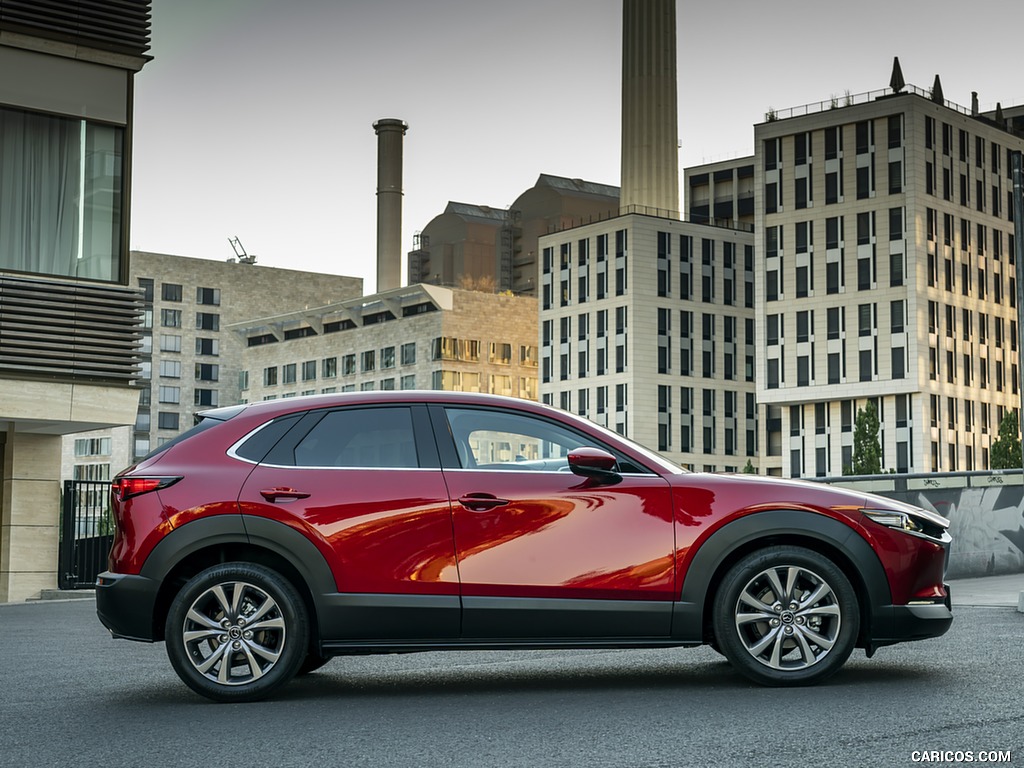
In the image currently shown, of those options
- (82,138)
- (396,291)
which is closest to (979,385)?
(396,291)

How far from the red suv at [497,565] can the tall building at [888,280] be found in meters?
81.7

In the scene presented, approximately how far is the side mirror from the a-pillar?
46.7ft

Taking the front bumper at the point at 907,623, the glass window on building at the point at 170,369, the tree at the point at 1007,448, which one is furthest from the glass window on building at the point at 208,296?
the front bumper at the point at 907,623

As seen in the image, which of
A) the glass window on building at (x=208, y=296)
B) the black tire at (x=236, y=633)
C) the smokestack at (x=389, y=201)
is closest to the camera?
the black tire at (x=236, y=633)

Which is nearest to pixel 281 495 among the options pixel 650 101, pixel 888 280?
pixel 888 280

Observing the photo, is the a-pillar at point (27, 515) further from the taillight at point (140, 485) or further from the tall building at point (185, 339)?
the tall building at point (185, 339)

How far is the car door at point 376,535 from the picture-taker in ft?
24.5

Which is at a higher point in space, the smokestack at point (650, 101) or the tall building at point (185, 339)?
the smokestack at point (650, 101)

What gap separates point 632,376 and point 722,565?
3665 inches

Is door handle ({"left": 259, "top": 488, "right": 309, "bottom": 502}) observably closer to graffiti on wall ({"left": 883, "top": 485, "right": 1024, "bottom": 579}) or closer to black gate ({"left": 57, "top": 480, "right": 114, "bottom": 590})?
black gate ({"left": 57, "top": 480, "right": 114, "bottom": 590})

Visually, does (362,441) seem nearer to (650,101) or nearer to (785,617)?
(785,617)

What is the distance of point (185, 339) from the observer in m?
130

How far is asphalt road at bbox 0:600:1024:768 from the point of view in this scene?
5.77 m

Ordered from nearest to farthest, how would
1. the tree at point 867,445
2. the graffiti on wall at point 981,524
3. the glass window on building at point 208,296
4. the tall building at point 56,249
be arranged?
1. the tall building at point 56,249
2. the graffiti on wall at point 981,524
3. the tree at point 867,445
4. the glass window on building at point 208,296
